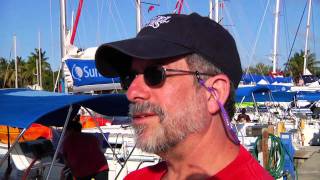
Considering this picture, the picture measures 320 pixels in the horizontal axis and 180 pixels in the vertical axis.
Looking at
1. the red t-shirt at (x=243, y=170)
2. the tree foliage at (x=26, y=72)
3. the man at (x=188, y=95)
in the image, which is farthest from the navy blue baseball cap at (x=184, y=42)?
the tree foliage at (x=26, y=72)

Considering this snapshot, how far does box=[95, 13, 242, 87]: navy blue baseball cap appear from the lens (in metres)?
1.56

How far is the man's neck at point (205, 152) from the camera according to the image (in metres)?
1.62

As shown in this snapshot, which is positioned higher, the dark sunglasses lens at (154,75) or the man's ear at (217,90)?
the dark sunglasses lens at (154,75)

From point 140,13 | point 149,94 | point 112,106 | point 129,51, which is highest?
point 140,13

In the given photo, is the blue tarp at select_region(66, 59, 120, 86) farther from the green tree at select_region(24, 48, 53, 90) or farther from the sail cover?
the green tree at select_region(24, 48, 53, 90)

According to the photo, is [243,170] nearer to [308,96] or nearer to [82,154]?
[82,154]

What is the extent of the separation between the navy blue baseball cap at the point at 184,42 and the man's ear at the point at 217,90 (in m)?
0.03

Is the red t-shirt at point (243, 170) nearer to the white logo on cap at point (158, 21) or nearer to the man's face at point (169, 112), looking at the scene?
the man's face at point (169, 112)

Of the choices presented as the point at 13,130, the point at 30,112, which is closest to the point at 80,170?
the point at 30,112

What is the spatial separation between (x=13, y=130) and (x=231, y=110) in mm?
8735

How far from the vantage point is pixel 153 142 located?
5.18ft

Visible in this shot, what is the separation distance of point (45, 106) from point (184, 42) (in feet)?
10.2

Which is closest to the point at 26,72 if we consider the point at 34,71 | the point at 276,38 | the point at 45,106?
the point at 34,71

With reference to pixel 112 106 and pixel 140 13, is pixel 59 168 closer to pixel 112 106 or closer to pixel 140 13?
pixel 112 106
